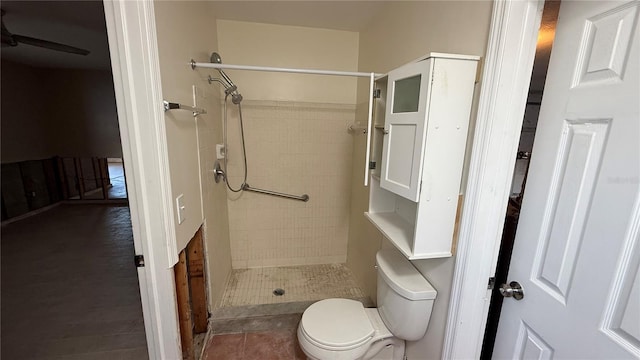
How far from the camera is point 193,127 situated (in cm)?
152

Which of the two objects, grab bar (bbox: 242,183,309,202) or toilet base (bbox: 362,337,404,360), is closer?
toilet base (bbox: 362,337,404,360)

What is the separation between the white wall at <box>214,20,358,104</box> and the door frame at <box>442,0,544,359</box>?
1.74m

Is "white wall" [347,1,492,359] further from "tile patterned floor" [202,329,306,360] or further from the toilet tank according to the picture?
"tile patterned floor" [202,329,306,360]

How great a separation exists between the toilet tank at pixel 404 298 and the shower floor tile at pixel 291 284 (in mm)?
975

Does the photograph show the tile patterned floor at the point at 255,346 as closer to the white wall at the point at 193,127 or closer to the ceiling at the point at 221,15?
the white wall at the point at 193,127

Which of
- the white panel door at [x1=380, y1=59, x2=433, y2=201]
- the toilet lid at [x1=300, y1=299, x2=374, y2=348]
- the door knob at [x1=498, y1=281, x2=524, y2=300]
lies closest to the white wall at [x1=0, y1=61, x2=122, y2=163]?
the toilet lid at [x1=300, y1=299, x2=374, y2=348]

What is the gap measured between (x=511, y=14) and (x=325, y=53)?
1.83 meters

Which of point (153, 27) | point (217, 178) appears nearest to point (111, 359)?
point (217, 178)

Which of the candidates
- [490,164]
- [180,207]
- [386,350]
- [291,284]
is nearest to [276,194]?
[291,284]

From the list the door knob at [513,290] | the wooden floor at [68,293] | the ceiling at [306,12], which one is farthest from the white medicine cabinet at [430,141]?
the wooden floor at [68,293]

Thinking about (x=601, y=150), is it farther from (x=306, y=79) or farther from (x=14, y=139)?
(x=14, y=139)

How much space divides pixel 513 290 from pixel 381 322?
769 millimetres

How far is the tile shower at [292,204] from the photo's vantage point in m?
2.48

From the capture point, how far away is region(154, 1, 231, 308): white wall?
116cm
